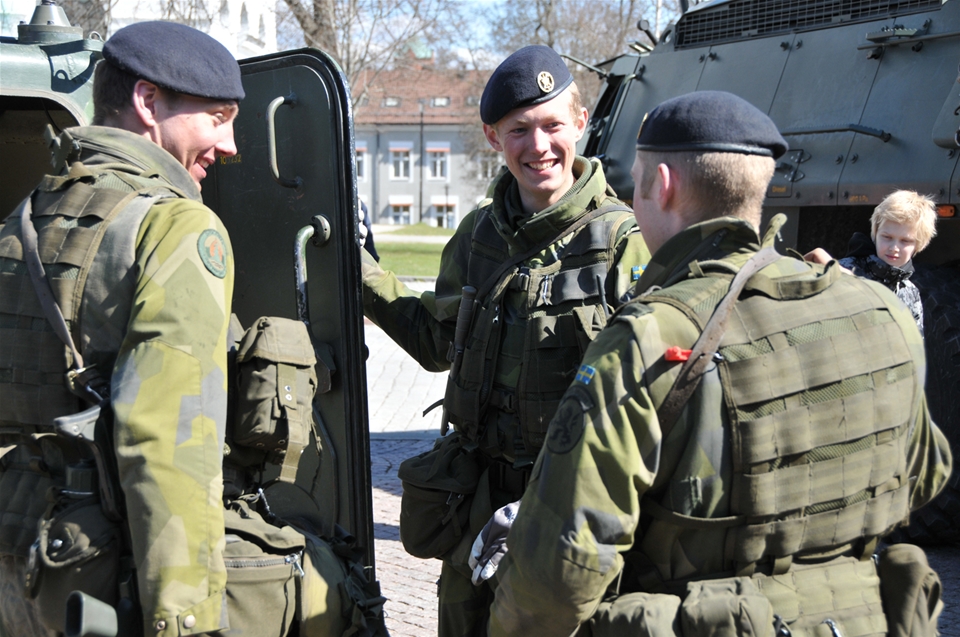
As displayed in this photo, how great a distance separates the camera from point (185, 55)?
2232 millimetres

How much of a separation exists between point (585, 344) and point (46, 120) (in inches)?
124

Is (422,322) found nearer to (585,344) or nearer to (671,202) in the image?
(585,344)

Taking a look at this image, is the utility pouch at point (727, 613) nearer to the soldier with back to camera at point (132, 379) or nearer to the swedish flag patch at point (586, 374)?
the swedish flag patch at point (586, 374)

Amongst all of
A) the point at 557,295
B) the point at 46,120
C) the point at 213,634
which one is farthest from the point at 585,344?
the point at 46,120

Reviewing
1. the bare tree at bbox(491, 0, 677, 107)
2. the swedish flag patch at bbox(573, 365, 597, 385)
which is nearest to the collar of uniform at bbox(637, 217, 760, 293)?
the swedish flag patch at bbox(573, 365, 597, 385)

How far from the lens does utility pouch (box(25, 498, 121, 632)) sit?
2014 mm

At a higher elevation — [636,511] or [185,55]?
[185,55]

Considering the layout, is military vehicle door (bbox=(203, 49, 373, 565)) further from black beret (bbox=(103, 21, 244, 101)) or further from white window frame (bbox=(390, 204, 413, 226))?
white window frame (bbox=(390, 204, 413, 226))

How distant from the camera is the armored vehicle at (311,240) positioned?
9.23ft

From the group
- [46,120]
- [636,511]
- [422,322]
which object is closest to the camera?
[636,511]

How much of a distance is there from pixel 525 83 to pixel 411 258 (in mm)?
19249

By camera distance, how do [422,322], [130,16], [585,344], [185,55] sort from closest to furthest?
[185,55] → [585,344] → [422,322] → [130,16]

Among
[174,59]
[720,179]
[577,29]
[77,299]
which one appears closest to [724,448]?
[720,179]

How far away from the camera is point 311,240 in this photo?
114 inches
